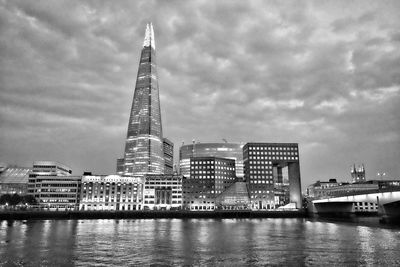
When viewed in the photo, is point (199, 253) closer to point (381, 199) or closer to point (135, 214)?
point (381, 199)

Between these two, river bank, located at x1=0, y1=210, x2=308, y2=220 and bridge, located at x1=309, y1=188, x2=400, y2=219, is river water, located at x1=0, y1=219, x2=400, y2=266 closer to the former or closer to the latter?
bridge, located at x1=309, y1=188, x2=400, y2=219

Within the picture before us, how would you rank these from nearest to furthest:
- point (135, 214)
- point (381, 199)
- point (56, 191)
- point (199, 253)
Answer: point (199, 253)
point (381, 199)
point (135, 214)
point (56, 191)

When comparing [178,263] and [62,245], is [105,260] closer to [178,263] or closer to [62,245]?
[178,263]

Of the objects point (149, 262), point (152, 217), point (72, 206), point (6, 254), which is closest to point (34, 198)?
point (72, 206)

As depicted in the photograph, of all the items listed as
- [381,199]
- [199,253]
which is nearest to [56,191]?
[381,199]

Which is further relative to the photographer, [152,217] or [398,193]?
[152,217]

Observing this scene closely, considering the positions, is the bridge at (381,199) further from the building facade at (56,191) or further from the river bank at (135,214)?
the building facade at (56,191)

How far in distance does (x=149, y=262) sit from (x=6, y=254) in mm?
19706

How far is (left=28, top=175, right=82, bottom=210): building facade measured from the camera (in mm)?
190250

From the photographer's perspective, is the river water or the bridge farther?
the bridge

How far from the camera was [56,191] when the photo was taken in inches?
7589

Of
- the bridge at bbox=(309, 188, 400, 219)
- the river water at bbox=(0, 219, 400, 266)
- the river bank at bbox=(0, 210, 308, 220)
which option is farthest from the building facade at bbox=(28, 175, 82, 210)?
the river water at bbox=(0, 219, 400, 266)

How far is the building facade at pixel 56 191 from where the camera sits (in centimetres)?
19025

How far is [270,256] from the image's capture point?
43.3m
